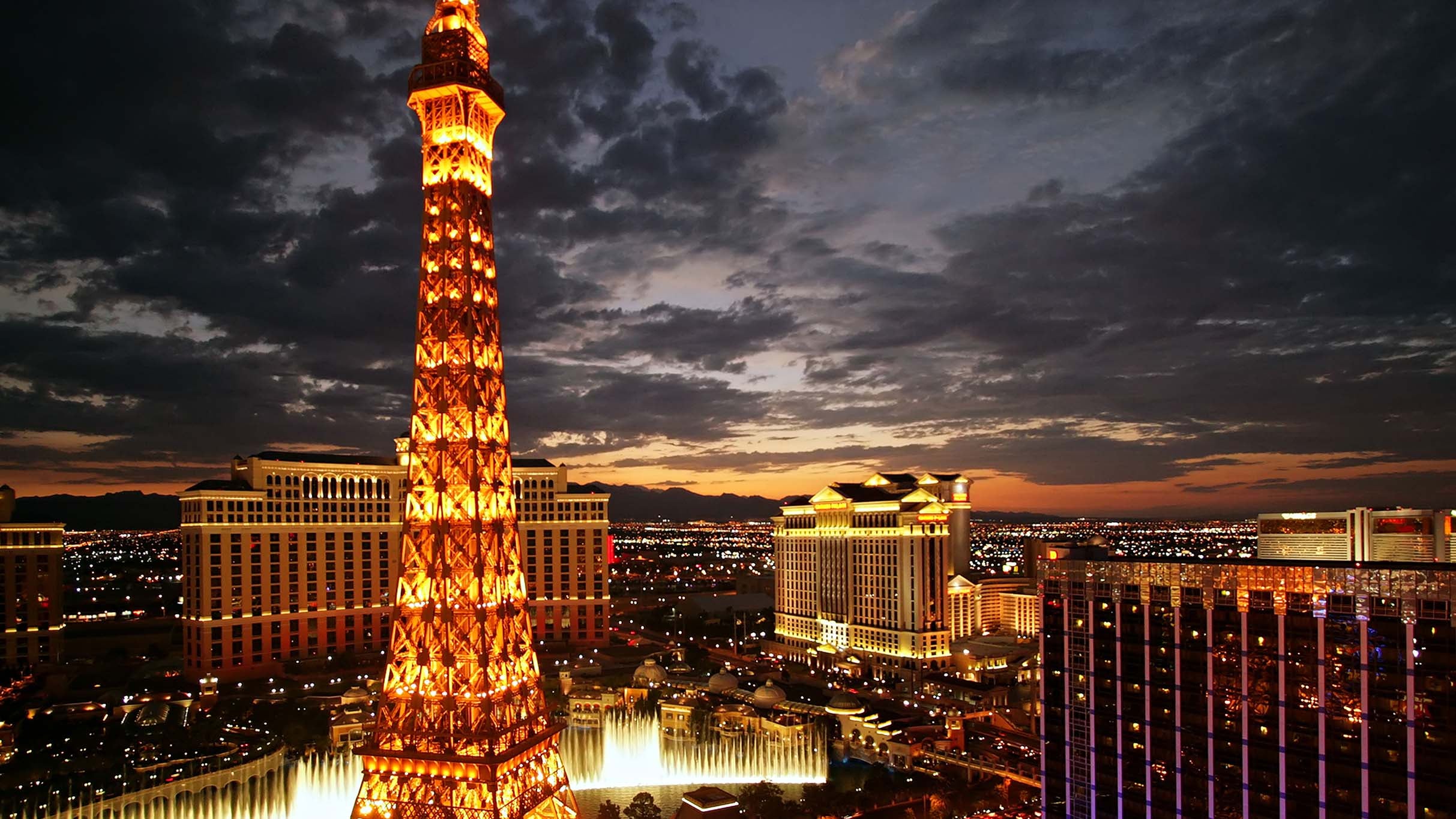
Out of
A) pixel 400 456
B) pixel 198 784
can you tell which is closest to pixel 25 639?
pixel 400 456

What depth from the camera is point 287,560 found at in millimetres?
92625

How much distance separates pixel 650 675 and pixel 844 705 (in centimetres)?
2300

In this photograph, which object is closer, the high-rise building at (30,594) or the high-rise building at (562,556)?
the high-rise building at (30,594)

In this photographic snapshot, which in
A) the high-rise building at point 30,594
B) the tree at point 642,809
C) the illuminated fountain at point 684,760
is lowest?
the illuminated fountain at point 684,760

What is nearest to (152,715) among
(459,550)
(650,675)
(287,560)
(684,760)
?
(287,560)

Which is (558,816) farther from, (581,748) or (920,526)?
(920,526)

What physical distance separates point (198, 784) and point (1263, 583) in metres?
59.0

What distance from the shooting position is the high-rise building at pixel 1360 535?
6331 cm

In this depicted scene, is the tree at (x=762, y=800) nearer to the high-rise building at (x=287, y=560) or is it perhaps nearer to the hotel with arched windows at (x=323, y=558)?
the hotel with arched windows at (x=323, y=558)

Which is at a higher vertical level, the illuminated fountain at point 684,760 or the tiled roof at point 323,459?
the tiled roof at point 323,459

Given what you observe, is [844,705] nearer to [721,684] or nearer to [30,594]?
[721,684]

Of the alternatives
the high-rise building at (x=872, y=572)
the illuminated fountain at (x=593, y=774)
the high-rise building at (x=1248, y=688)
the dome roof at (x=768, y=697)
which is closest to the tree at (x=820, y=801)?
the illuminated fountain at (x=593, y=774)

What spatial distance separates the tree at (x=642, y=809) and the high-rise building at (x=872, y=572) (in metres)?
50.4

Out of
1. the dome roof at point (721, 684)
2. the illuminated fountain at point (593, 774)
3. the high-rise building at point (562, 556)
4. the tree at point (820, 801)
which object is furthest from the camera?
the high-rise building at point (562, 556)
